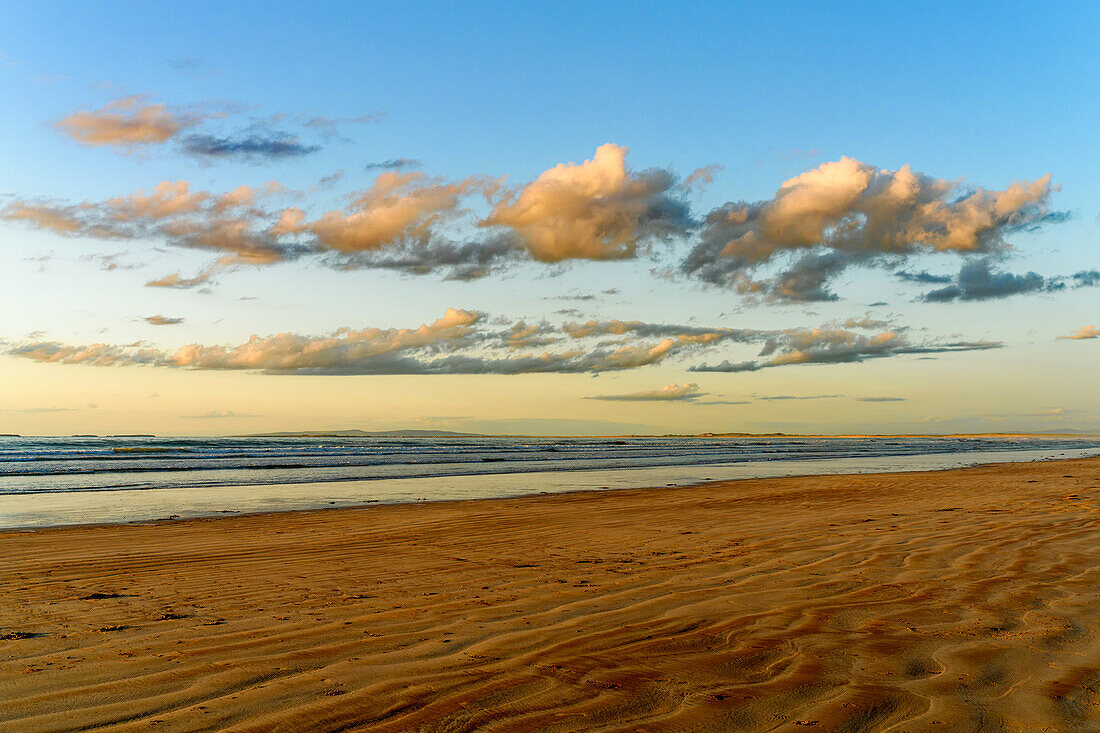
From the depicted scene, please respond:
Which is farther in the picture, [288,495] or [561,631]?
[288,495]

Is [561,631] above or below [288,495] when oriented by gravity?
above

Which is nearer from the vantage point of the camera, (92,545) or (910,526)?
(92,545)

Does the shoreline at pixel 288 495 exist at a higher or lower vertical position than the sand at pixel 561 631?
lower

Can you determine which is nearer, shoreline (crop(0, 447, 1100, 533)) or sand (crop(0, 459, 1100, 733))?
sand (crop(0, 459, 1100, 733))

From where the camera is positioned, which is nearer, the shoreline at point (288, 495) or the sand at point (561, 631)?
the sand at point (561, 631)

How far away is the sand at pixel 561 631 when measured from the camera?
4047 millimetres

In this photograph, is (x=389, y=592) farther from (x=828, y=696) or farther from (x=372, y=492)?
(x=372, y=492)

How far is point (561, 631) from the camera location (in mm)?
5641

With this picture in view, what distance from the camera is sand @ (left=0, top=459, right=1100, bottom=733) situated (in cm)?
405

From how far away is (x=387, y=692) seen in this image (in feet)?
14.1

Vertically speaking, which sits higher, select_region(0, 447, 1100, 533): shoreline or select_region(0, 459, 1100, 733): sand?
select_region(0, 459, 1100, 733): sand

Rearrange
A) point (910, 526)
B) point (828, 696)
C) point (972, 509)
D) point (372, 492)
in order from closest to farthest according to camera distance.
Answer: point (828, 696), point (910, 526), point (972, 509), point (372, 492)

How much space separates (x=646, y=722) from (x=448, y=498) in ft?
53.4

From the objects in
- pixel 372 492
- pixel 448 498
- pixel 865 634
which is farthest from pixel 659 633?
pixel 372 492
